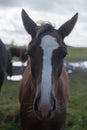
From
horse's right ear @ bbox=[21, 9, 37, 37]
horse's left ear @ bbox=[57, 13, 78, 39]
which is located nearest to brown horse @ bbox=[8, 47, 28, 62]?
horse's right ear @ bbox=[21, 9, 37, 37]

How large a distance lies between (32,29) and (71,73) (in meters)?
13.4

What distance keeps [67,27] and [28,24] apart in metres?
0.66

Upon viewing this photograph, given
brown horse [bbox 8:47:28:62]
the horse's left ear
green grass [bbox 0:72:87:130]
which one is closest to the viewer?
the horse's left ear

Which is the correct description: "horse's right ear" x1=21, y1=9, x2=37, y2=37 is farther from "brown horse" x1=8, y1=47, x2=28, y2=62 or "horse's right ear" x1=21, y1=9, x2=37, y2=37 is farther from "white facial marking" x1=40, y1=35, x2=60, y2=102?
"brown horse" x1=8, y1=47, x2=28, y2=62

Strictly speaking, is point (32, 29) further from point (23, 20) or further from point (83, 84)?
point (83, 84)

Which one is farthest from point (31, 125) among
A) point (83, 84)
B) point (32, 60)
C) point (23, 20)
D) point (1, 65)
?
point (83, 84)

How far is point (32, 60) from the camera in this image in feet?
19.9

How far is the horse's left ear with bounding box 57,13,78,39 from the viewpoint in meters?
6.33

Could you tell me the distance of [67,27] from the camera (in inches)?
252

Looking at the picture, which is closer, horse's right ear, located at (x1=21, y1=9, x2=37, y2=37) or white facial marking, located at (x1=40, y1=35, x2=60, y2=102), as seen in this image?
white facial marking, located at (x1=40, y1=35, x2=60, y2=102)

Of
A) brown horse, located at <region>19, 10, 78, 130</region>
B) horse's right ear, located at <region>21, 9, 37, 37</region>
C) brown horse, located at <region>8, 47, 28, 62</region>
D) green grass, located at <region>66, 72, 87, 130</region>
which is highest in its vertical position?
horse's right ear, located at <region>21, 9, 37, 37</region>

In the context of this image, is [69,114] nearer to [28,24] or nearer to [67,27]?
[67,27]

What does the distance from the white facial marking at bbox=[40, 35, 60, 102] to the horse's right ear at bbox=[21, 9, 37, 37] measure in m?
0.48

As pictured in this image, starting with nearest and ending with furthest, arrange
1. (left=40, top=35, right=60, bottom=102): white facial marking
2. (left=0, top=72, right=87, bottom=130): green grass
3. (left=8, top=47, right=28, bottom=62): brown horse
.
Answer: (left=40, top=35, right=60, bottom=102): white facial marking, (left=0, top=72, right=87, bottom=130): green grass, (left=8, top=47, right=28, bottom=62): brown horse
